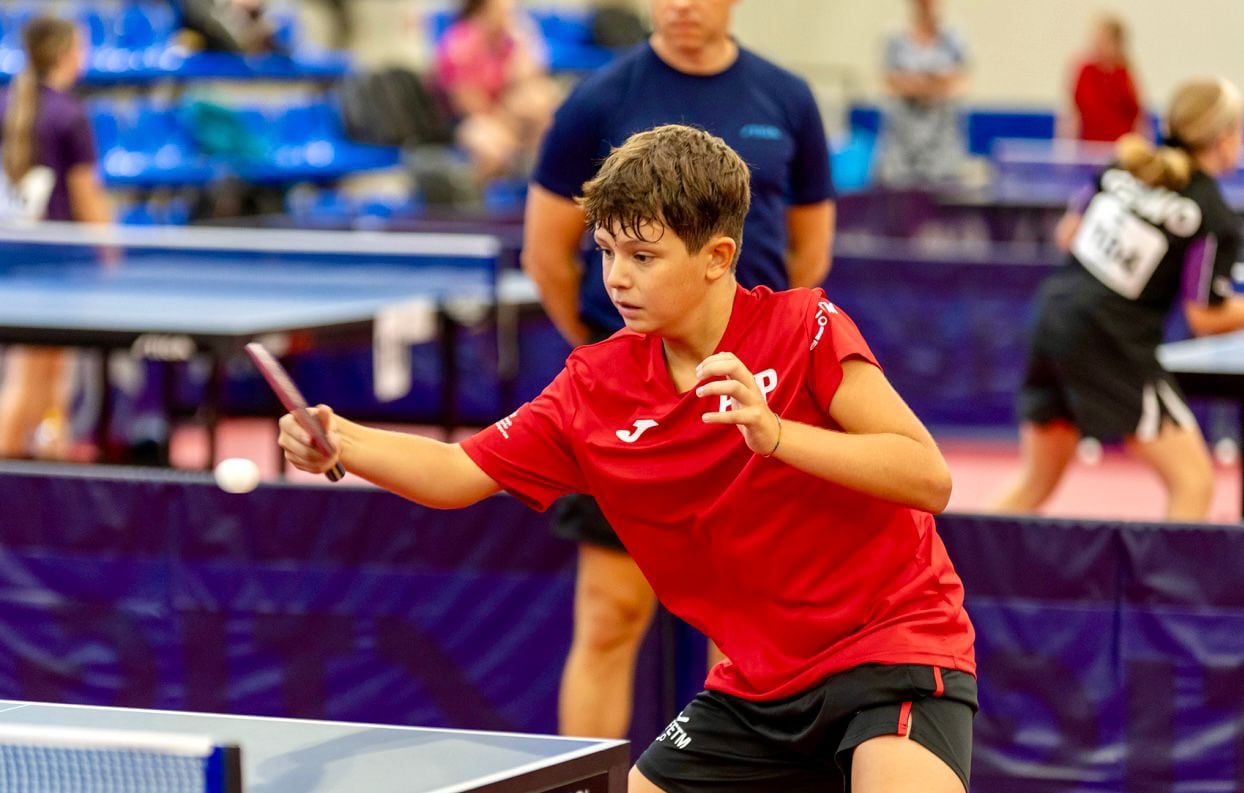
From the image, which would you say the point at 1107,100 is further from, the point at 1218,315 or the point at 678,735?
the point at 678,735

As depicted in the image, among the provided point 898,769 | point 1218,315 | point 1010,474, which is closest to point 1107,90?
point 1010,474

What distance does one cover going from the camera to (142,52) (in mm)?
14070

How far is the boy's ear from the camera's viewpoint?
287 centimetres

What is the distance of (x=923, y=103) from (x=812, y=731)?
14285 mm

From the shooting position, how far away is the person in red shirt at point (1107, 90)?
55.5 feet

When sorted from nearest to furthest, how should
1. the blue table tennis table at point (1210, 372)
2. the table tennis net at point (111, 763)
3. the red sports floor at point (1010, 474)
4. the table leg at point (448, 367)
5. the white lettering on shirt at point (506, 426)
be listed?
the table tennis net at point (111, 763) < the white lettering on shirt at point (506, 426) < the blue table tennis table at point (1210, 372) < the table leg at point (448, 367) < the red sports floor at point (1010, 474)

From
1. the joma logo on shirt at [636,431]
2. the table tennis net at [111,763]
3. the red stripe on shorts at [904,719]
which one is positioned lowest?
the red stripe on shorts at [904,719]

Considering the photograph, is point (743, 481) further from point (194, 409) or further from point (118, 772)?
point (194, 409)

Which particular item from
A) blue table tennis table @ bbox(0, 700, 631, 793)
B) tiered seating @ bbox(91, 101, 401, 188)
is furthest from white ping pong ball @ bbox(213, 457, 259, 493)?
tiered seating @ bbox(91, 101, 401, 188)

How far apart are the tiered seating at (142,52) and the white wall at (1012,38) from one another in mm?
7463

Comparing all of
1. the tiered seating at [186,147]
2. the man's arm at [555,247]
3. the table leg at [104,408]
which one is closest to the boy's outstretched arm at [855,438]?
the man's arm at [555,247]

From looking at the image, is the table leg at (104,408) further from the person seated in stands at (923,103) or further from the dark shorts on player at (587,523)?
the person seated in stands at (923,103)

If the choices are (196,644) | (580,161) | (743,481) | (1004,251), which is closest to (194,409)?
(196,644)

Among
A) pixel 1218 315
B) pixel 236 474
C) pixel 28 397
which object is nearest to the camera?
pixel 236 474
